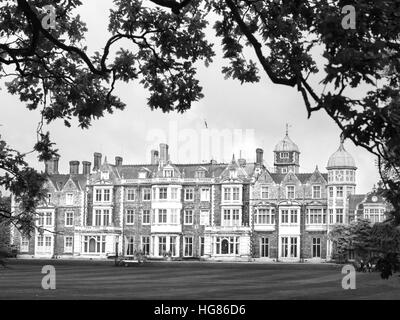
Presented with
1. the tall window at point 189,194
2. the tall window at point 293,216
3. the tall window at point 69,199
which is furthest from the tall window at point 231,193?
the tall window at point 69,199

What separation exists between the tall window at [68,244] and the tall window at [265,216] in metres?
Answer: 21.8

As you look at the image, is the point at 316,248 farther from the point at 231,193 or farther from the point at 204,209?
the point at 204,209

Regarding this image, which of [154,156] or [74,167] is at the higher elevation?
[154,156]

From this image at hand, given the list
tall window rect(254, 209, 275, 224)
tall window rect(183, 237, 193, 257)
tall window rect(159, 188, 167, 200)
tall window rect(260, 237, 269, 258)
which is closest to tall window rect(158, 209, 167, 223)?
tall window rect(159, 188, 167, 200)

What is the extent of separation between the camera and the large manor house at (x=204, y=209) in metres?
72.2

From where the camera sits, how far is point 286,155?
82062 mm

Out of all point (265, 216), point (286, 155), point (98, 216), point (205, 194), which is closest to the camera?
point (265, 216)

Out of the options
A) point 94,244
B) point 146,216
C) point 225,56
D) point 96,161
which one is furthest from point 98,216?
point 225,56

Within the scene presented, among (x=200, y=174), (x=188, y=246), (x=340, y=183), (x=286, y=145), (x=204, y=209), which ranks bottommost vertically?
(x=188, y=246)

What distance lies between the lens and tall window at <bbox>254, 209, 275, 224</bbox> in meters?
74.1

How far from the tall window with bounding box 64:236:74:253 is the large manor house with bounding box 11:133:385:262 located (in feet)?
0.38

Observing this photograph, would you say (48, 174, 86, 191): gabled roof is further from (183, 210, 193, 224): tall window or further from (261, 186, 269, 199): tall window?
(261, 186, 269, 199): tall window

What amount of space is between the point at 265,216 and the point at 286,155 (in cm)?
1062

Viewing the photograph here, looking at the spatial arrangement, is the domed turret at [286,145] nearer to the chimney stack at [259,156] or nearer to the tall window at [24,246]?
the chimney stack at [259,156]
